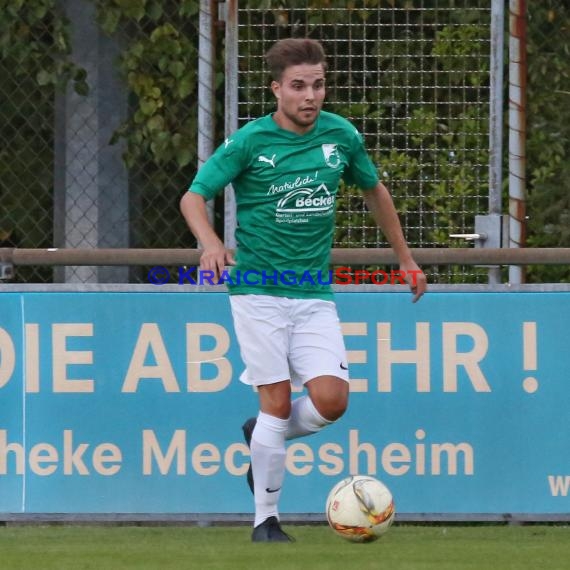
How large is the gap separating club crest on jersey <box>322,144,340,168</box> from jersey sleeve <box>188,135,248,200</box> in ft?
1.10

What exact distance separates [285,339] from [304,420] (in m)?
0.35

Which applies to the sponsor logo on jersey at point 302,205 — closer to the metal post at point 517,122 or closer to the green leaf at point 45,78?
the metal post at point 517,122

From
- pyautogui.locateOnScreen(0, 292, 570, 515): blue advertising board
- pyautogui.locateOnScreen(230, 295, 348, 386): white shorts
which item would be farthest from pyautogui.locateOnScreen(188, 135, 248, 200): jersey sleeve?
pyautogui.locateOnScreen(0, 292, 570, 515): blue advertising board

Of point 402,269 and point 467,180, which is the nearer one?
point 402,269

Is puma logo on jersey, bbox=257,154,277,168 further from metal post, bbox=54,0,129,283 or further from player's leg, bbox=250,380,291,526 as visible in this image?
metal post, bbox=54,0,129,283

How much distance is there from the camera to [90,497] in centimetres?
697

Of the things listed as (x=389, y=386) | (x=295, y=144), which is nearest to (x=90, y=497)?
(x=389, y=386)

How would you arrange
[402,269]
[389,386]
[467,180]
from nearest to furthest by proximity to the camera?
[402,269], [389,386], [467,180]

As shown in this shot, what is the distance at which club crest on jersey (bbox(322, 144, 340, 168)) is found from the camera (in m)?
5.95

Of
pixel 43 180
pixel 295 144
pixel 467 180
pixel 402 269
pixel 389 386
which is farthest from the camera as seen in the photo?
pixel 43 180

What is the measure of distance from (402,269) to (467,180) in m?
1.25

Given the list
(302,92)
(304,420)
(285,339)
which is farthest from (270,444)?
(302,92)

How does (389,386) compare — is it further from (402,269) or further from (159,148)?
(159,148)

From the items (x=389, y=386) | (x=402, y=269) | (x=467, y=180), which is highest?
(x=467, y=180)
